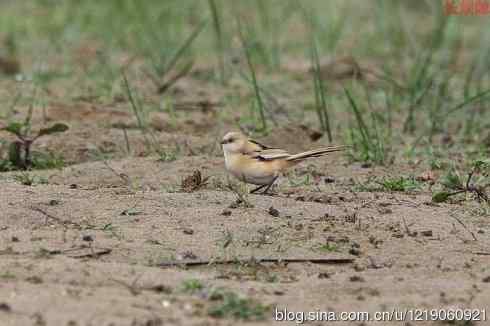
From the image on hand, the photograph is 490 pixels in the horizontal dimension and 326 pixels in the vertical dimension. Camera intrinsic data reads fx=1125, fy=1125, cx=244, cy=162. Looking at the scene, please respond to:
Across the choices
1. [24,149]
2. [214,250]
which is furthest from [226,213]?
[24,149]

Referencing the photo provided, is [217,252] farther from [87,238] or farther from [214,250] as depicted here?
[87,238]

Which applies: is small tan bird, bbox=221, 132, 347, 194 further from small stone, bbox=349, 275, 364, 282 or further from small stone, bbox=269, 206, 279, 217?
small stone, bbox=349, 275, 364, 282

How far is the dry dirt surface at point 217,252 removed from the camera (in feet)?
14.8

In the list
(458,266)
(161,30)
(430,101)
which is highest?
(161,30)

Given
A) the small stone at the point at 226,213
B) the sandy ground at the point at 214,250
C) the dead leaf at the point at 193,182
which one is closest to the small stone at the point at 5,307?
the sandy ground at the point at 214,250

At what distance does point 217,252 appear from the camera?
210 inches

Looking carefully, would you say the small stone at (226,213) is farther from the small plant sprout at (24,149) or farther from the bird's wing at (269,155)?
the small plant sprout at (24,149)

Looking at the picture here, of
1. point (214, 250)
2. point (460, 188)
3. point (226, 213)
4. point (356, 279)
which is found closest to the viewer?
point (356, 279)

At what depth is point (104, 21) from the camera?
39.7ft

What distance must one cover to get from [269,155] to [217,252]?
1.35m

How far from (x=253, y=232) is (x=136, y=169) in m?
1.76

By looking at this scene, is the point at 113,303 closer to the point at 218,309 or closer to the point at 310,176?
the point at 218,309

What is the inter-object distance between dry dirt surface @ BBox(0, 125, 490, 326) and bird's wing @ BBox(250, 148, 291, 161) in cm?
24

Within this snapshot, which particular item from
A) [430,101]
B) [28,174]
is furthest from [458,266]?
[430,101]
